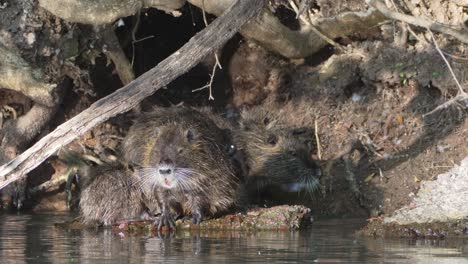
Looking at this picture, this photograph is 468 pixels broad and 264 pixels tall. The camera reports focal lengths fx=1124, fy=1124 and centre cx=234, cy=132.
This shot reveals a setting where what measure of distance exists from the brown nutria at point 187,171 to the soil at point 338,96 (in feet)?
3.80

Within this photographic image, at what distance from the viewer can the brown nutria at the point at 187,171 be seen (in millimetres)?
8844

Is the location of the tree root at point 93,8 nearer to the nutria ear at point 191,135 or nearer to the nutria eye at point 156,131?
the nutria eye at point 156,131

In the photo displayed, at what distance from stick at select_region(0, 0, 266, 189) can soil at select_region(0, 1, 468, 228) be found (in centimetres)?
212

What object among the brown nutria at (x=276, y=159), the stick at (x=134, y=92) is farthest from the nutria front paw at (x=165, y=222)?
the brown nutria at (x=276, y=159)

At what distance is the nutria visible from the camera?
9.14 metres

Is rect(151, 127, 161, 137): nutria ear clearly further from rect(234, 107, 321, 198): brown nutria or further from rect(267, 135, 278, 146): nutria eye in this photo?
rect(267, 135, 278, 146): nutria eye

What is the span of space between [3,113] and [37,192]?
839 millimetres

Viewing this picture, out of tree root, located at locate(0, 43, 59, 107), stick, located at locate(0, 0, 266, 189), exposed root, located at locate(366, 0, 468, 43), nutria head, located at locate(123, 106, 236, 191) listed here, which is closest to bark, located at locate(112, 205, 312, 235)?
→ nutria head, located at locate(123, 106, 236, 191)

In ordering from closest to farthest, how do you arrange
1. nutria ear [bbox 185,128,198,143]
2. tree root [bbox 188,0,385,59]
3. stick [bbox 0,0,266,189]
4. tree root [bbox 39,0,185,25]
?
stick [bbox 0,0,266,189] < nutria ear [bbox 185,128,198,143] < tree root [bbox 39,0,185,25] < tree root [bbox 188,0,385,59]

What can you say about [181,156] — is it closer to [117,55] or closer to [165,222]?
[165,222]

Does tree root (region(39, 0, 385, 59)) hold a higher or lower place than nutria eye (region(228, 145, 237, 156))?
higher

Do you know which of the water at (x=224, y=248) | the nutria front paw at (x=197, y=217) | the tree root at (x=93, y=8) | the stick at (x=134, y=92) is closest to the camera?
the water at (x=224, y=248)

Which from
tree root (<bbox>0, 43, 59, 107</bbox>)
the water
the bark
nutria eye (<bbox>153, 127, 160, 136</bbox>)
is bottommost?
the water

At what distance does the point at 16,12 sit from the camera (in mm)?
10164
